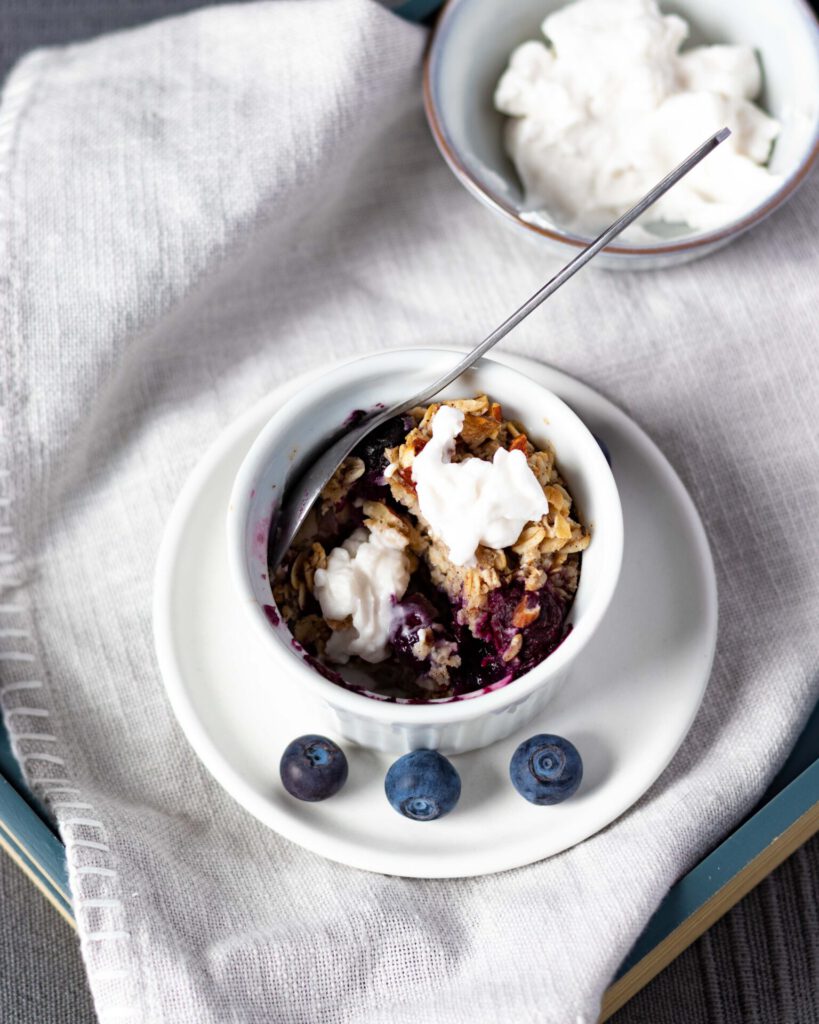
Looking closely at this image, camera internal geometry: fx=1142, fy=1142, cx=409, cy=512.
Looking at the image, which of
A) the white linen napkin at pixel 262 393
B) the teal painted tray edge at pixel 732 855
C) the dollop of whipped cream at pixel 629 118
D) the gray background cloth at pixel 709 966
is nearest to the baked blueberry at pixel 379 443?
the white linen napkin at pixel 262 393

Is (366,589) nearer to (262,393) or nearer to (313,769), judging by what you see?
(313,769)

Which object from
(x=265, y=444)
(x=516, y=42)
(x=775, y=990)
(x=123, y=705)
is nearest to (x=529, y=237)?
(x=516, y=42)

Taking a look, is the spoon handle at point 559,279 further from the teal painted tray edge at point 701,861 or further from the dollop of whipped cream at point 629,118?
the teal painted tray edge at point 701,861

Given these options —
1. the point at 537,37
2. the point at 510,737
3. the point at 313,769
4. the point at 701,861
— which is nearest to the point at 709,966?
the point at 701,861

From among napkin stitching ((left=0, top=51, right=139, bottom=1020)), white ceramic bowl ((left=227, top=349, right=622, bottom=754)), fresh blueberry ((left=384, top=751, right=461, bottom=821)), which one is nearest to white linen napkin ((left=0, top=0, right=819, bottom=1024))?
napkin stitching ((left=0, top=51, right=139, bottom=1020))

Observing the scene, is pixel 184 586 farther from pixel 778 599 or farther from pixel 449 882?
pixel 778 599

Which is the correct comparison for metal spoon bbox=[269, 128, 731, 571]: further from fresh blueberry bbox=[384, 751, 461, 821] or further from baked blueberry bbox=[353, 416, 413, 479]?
fresh blueberry bbox=[384, 751, 461, 821]

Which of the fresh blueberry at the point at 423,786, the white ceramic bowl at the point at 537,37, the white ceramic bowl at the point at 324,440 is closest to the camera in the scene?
the white ceramic bowl at the point at 324,440
